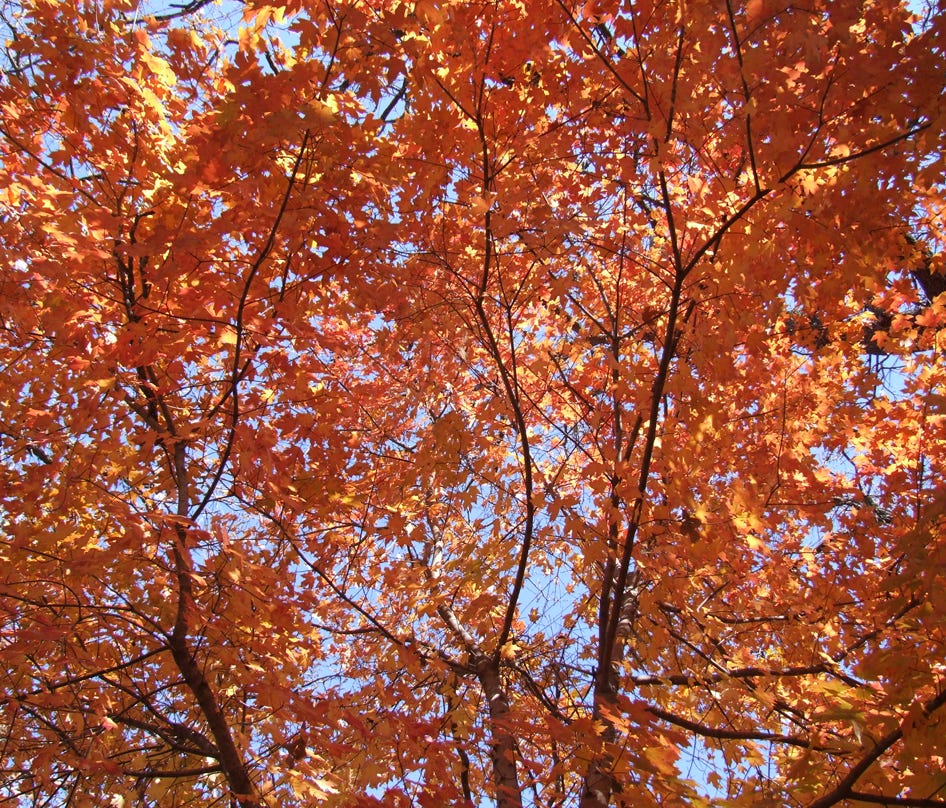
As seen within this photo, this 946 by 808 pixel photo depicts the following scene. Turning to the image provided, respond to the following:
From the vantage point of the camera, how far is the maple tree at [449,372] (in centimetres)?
256

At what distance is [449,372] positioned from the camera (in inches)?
182

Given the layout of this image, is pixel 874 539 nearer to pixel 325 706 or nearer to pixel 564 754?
pixel 564 754

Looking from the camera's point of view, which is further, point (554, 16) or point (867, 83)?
point (554, 16)

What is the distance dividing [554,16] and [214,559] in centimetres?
297

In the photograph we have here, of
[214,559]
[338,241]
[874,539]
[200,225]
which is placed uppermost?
[200,225]

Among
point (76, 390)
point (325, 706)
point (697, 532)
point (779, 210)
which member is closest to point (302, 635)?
point (325, 706)

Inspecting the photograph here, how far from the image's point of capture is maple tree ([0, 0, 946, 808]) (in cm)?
256

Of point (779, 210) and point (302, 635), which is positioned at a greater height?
point (779, 210)

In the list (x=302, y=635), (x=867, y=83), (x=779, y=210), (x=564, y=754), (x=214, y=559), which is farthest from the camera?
(x=302, y=635)

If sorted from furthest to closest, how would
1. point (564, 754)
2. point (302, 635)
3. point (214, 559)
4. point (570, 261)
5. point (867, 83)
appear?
1. point (302, 635)
2. point (570, 261)
3. point (564, 754)
4. point (214, 559)
5. point (867, 83)

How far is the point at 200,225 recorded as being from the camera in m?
3.25

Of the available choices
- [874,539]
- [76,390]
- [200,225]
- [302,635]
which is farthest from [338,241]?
[874,539]

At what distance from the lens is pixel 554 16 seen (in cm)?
302

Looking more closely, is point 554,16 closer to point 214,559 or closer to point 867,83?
point 867,83
